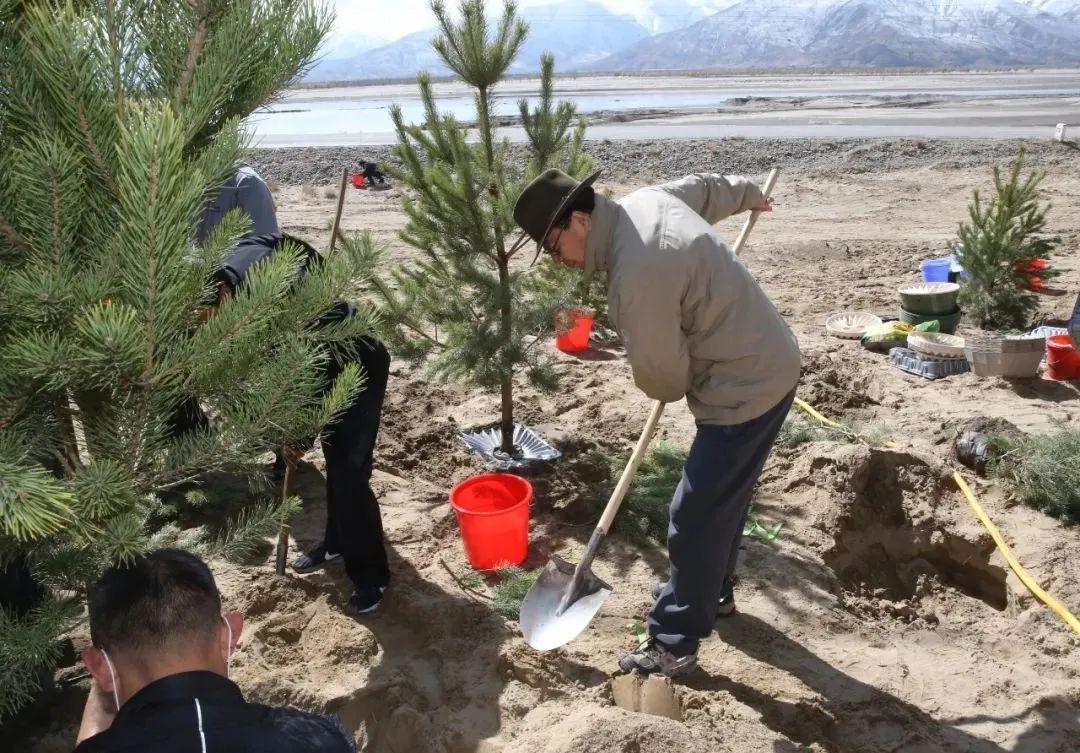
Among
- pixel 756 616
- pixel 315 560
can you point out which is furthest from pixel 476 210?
pixel 756 616

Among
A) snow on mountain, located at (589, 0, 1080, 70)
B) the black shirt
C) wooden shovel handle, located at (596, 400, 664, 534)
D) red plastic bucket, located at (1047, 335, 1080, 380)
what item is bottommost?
red plastic bucket, located at (1047, 335, 1080, 380)

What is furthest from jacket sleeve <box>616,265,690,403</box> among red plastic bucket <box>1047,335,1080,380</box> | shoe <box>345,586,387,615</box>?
red plastic bucket <box>1047,335,1080,380</box>

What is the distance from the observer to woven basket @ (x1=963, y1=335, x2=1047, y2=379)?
19.5 ft

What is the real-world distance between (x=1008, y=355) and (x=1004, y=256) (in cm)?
119

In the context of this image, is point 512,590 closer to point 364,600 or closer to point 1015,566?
point 364,600

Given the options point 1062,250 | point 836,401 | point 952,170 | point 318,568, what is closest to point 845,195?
point 952,170

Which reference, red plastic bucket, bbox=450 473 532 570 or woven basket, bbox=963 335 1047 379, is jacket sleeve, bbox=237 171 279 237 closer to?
red plastic bucket, bbox=450 473 532 570

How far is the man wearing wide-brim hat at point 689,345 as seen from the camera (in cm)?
276

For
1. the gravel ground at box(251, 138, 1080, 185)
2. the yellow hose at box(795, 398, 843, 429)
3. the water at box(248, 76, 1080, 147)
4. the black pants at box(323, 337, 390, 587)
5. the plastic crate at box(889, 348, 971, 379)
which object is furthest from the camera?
the water at box(248, 76, 1080, 147)

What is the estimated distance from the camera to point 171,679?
162cm

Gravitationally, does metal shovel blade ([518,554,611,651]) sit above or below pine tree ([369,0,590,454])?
below

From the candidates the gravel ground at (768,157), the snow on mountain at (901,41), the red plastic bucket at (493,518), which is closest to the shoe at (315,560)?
the red plastic bucket at (493,518)

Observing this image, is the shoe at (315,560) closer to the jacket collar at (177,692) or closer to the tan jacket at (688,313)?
the tan jacket at (688,313)

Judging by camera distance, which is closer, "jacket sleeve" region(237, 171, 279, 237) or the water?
"jacket sleeve" region(237, 171, 279, 237)
